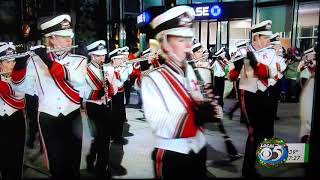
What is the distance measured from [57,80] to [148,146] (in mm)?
865

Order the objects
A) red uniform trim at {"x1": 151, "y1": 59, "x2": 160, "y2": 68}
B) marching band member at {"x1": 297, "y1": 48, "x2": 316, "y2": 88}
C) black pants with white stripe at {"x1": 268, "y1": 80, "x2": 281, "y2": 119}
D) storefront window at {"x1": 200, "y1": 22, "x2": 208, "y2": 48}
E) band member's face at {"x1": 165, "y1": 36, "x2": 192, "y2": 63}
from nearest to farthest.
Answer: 1. band member's face at {"x1": 165, "y1": 36, "x2": 192, "y2": 63}
2. red uniform trim at {"x1": 151, "y1": 59, "x2": 160, "y2": 68}
3. storefront window at {"x1": 200, "y1": 22, "x2": 208, "y2": 48}
4. marching band member at {"x1": 297, "y1": 48, "x2": 316, "y2": 88}
5. black pants with white stripe at {"x1": 268, "y1": 80, "x2": 281, "y2": 119}

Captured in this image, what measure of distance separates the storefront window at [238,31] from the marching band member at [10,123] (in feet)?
5.46

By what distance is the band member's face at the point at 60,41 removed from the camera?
2803 millimetres

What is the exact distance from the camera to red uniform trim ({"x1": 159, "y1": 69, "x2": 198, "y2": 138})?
234 cm

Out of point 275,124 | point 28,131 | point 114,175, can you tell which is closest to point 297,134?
point 275,124

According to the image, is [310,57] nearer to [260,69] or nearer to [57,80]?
[260,69]

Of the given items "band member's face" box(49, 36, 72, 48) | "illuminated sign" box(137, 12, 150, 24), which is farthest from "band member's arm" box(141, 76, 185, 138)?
"band member's face" box(49, 36, 72, 48)

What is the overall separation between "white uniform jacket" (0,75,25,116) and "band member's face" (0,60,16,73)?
2.3 inches

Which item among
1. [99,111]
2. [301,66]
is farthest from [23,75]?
[301,66]

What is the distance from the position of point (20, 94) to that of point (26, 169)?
621 mm

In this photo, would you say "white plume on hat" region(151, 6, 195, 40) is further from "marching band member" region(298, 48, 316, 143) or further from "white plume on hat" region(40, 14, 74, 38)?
"marching band member" region(298, 48, 316, 143)

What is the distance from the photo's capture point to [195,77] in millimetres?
2572

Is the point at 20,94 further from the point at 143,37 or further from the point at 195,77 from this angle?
the point at 195,77

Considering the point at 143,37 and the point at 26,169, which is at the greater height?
the point at 143,37
